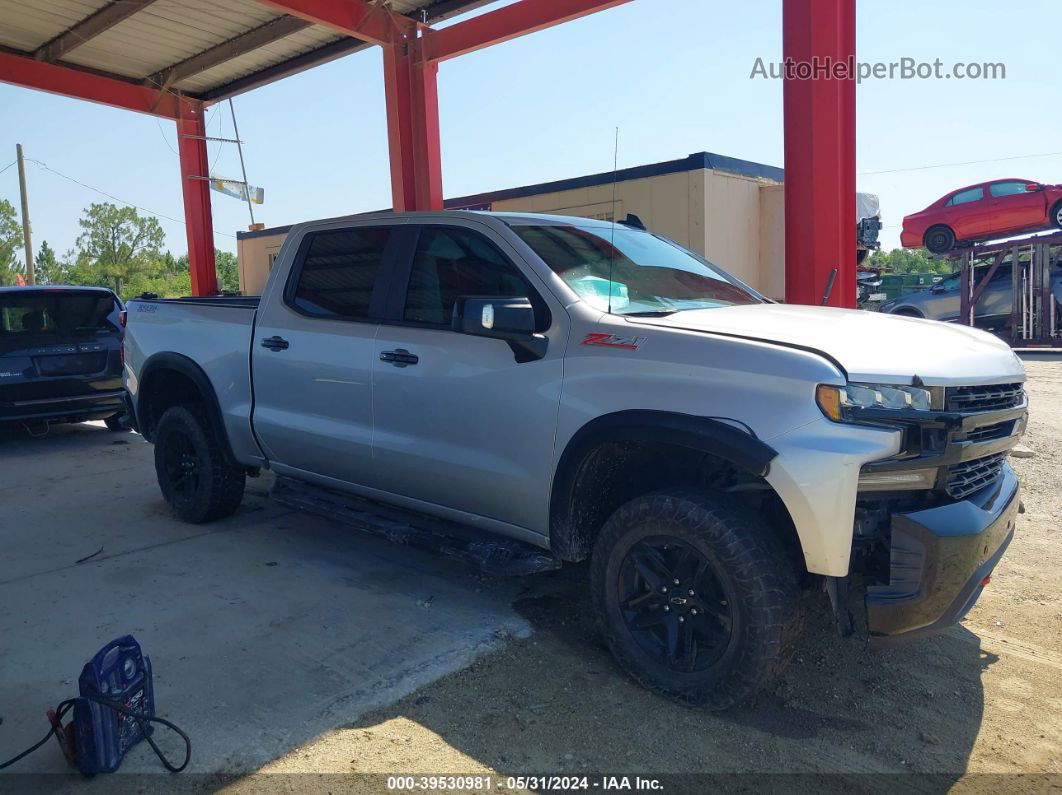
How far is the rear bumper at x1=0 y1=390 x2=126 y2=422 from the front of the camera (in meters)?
8.10

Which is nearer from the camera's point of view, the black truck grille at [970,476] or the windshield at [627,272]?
the black truck grille at [970,476]

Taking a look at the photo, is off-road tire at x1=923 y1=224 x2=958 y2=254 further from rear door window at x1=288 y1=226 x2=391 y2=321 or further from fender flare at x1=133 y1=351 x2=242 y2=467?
fender flare at x1=133 y1=351 x2=242 y2=467

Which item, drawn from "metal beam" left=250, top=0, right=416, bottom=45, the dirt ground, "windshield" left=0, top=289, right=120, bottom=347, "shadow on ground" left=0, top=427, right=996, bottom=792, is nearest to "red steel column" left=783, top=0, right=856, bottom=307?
the dirt ground

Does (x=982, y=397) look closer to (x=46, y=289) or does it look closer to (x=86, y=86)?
(x=46, y=289)

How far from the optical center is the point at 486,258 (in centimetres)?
388

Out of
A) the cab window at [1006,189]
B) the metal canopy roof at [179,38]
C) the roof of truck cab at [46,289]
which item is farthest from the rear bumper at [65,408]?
the cab window at [1006,189]

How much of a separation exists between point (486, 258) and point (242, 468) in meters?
2.50

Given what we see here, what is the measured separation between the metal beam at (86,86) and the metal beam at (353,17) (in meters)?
5.75

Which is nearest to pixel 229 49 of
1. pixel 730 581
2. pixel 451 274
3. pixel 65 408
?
pixel 65 408

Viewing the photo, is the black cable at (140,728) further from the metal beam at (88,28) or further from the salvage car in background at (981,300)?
the salvage car in background at (981,300)

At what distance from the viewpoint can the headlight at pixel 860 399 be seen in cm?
271

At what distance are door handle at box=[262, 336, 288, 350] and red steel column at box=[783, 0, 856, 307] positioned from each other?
4.48m

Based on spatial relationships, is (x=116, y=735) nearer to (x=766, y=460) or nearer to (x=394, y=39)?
(x=766, y=460)

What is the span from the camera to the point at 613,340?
3.25 metres
